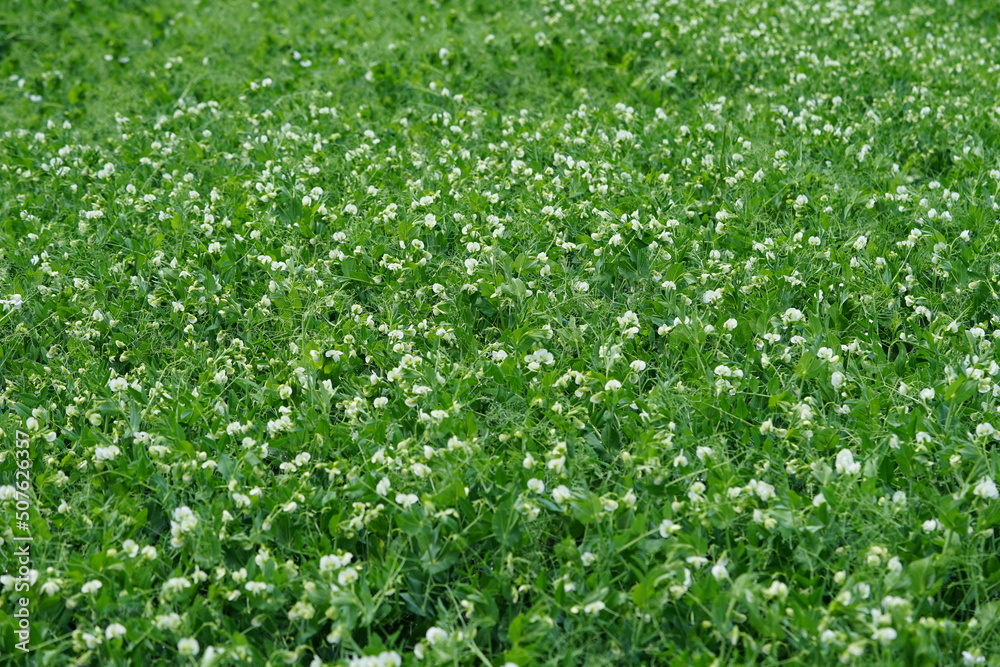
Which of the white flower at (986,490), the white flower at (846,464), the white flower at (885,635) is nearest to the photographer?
the white flower at (885,635)

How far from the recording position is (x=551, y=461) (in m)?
3.39

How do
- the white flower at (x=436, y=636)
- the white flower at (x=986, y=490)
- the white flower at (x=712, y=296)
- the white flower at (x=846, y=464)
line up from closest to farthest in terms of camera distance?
the white flower at (x=436, y=636) < the white flower at (x=986, y=490) < the white flower at (x=846, y=464) < the white flower at (x=712, y=296)

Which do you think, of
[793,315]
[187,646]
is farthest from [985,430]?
[187,646]

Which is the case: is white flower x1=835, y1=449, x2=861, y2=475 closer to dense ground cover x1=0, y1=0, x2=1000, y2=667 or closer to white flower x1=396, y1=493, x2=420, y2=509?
dense ground cover x1=0, y1=0, x2=1000, y2=667

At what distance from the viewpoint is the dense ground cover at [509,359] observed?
308 cm

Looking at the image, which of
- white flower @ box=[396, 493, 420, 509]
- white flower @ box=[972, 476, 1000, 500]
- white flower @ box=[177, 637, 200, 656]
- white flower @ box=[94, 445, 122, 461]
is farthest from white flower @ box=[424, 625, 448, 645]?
white flower @ box=[972, 476, 1000, 500]

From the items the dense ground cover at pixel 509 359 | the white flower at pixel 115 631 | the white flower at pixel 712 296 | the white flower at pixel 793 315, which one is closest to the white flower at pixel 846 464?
the dense ground cover at pixel 509 359

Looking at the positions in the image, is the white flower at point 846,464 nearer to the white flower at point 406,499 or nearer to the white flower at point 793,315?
the white flower at point 793,315

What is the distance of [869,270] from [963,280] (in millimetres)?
427

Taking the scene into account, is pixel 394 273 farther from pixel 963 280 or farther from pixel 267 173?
pixel 963 280

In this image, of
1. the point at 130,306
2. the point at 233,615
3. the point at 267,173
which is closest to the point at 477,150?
the point at 267,173

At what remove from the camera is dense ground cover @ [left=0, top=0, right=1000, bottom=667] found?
3076 millimetres

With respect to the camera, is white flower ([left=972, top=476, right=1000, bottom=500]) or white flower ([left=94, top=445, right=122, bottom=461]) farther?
white flower ([left=94, top=445, right=122, bottom=461])

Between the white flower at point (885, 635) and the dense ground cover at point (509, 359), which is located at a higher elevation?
the dense ground cover at point (509, 359)
